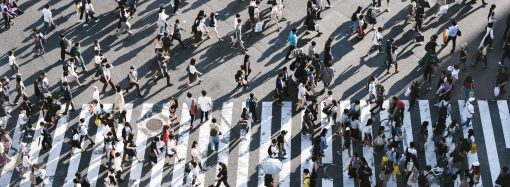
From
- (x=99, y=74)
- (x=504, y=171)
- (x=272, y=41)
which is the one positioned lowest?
(x=504, y=171)

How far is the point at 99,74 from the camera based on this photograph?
106ft

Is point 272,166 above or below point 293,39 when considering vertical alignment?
below

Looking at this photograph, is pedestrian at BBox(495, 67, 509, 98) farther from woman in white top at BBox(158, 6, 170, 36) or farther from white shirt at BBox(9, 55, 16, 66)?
white shirt at BBox(9, 55, 16, 66)

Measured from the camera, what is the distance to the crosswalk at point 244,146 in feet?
90.0

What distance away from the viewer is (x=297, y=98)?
30859 mm

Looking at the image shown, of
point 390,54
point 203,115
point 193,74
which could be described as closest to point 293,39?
point 390,54

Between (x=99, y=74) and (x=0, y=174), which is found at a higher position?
(x=99, y=74)

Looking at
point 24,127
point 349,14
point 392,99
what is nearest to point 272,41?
point 349,14

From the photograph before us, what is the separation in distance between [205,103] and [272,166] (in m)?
4.60

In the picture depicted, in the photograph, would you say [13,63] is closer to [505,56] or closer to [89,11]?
[89,11]

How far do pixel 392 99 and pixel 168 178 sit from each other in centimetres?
962

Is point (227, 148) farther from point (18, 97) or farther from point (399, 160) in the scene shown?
point (18, 97)

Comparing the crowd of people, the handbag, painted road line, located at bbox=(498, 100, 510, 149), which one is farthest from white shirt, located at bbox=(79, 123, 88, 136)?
painted road line, located at bbox=(498, 100, 510, 149)

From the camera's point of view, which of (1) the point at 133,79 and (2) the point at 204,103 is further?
(1) the point at 133,79
